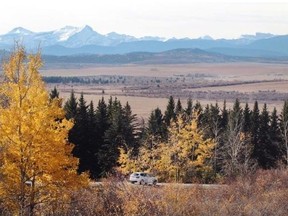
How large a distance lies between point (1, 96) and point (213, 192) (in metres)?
12.6

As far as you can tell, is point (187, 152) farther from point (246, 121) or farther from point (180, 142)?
point (246, 121)

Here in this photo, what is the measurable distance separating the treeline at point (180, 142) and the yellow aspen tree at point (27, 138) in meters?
18.1

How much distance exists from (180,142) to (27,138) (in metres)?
23.0

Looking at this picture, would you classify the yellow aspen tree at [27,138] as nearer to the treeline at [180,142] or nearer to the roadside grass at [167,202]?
the roadside grass at [167,202]

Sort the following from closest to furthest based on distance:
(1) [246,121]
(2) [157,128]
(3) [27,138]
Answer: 1. (3) [27,138]
2. (2) [157,128]
3. (1) [246,121]

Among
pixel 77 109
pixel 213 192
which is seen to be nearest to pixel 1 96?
pixel 213 192

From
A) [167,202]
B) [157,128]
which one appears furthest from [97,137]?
[167,202]

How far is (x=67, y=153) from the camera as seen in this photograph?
2353 cm

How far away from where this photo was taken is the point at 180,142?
143 ft

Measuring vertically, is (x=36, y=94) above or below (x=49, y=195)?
above

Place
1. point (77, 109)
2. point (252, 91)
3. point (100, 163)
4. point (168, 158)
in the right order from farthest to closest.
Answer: point (252, 91)
point (77, 109)
point (100, 163)
point (168, 158)

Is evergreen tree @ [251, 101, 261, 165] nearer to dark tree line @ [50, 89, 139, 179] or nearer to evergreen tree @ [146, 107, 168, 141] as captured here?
evergreen tree @ [146, 107, 168, 141]

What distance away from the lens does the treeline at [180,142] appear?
1686 inches

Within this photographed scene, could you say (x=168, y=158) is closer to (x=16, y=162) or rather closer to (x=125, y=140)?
(x=125, y=140)
